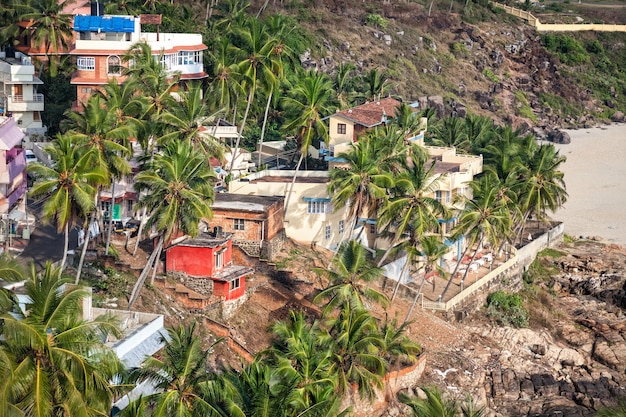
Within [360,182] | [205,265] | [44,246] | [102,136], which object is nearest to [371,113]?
[360,182]

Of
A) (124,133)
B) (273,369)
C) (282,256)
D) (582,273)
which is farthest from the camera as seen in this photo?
(582,273)

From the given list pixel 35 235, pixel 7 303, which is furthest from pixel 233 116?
pixel 7 303

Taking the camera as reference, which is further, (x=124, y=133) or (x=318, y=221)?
(x=318, y=221)

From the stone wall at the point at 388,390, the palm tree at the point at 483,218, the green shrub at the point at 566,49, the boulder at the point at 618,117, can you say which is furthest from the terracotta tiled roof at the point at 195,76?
the green shrub at the point at 566,49

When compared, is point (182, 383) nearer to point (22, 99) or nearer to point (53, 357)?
point (53, 357)

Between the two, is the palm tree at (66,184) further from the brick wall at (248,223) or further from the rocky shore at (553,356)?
the rocky shore at (553,356)

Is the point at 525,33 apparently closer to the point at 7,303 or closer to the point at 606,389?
the point at 606,389
